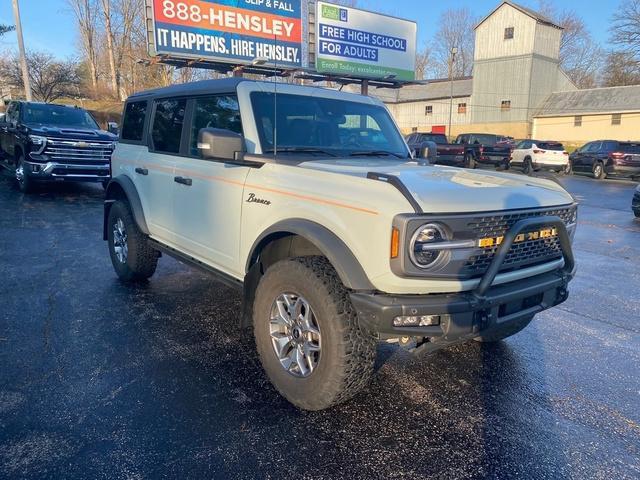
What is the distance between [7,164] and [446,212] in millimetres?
14383

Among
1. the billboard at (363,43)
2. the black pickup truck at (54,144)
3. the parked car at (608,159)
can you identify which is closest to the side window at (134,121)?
the black pickup truck at (54,144)

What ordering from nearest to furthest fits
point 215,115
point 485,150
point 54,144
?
point 215,115
point 54,144
point 485,150

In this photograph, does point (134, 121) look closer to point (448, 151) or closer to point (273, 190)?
point (273, 190)

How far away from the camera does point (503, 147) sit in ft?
78.3

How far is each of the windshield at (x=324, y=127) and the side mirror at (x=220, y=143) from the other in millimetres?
295

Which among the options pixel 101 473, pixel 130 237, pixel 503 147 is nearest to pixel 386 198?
pixel 101 473

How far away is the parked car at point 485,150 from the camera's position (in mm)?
23922

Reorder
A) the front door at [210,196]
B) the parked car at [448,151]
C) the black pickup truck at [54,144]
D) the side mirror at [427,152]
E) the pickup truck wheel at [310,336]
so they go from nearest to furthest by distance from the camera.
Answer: the pickup truck wheel at [310,336] → the front door at [210,196] → the side mirror at [427,152] → the black pickup truck at [54,144] → the parked car at [448,151]

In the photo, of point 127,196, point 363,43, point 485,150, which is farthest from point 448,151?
point 127,196

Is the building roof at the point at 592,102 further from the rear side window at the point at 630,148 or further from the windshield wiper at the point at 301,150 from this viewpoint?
the windshield wiper at the point at 301,150

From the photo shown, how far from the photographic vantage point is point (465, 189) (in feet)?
8.85

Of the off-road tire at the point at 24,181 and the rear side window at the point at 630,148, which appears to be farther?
the rear side window at the point at 630,148

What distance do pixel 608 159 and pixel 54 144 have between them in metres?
21.8

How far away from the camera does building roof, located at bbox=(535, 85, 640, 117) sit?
36.5 meters
